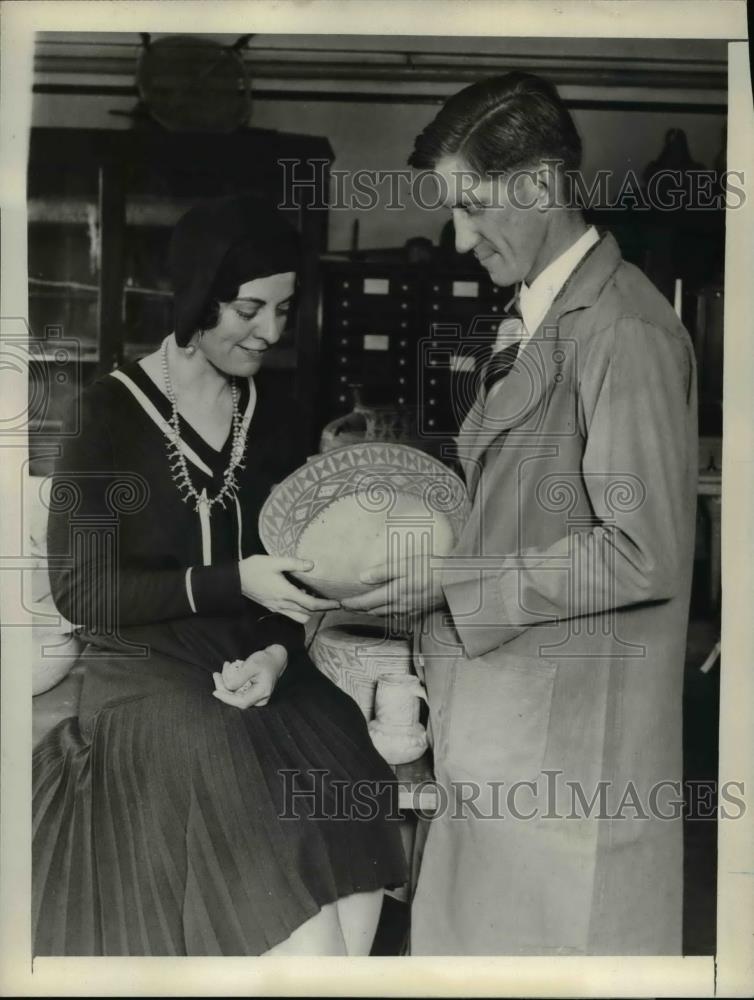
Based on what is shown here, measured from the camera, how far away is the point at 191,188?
214cm

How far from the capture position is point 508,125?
2143mm

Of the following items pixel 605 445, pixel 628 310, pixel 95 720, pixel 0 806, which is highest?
pixel 628 310

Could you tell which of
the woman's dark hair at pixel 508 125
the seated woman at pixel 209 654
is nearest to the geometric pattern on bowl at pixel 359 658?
the seated woman at pixel 209 654

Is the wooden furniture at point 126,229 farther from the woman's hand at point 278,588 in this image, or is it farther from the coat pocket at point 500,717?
the coat pocket at point 500,717

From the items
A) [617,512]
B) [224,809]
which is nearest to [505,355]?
[617,512]

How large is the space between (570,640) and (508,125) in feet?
3.36

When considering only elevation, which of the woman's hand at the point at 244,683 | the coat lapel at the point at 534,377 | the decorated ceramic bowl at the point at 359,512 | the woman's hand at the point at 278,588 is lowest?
the woman's hand at the point at 244,683

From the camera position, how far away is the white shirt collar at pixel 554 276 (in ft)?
7.06

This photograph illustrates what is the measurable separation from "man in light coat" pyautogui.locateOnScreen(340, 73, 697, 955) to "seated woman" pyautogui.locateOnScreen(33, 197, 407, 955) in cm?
20

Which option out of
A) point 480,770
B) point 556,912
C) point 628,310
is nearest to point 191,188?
point 628,310

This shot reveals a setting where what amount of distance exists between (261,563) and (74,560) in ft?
1.23

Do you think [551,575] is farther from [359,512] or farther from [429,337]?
[429,337]

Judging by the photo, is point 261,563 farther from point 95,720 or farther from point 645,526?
point 645,526

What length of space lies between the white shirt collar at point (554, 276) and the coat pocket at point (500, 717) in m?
0.66
